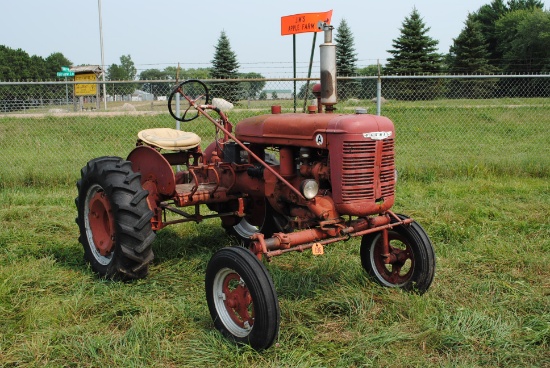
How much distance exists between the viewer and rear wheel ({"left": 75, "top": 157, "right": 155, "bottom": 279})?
436 cm

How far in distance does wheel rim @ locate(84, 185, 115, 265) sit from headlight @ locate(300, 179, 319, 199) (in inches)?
72.5

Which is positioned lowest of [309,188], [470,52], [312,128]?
[309,188]

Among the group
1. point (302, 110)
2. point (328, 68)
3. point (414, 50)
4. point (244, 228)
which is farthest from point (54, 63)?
point (328, 68)

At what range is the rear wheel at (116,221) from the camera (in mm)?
4363

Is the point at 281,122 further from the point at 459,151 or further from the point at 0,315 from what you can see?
the point at 459,151

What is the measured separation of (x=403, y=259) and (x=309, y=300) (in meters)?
0.81

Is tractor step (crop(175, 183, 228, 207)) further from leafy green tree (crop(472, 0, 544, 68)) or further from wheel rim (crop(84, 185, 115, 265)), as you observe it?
leafy green tree (crop(472, 0, 544, 68))

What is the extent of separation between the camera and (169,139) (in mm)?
5188

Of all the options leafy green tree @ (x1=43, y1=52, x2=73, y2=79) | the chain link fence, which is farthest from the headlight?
leafy green tree @ (x1=43, y1=52, x2=73, y2=79)

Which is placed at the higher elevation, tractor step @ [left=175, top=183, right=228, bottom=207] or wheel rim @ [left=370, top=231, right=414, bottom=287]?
tractor step @ [left=175, top=183, right=228, bottom=207]

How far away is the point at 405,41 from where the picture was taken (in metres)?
29.9

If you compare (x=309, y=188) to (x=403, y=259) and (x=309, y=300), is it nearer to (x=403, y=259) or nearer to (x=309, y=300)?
(x=309, y=300)

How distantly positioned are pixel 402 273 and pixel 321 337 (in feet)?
4.47


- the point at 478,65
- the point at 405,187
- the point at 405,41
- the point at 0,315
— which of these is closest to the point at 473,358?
the point at 0,315
